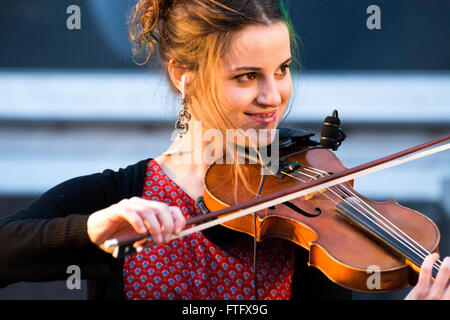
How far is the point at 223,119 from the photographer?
1034mm

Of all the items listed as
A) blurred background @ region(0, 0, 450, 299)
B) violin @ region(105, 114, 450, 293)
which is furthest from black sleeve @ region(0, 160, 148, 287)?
blurred background @ region(0, 0, 450, 299)

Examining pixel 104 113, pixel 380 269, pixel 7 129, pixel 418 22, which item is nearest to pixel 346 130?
pixel 418 22

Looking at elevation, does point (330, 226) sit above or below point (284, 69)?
below

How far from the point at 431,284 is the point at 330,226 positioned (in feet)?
0.60

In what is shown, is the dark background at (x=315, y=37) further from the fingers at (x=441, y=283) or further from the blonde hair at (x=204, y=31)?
the fingers at (x=441, y=283)

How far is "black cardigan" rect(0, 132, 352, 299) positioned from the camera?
854 mm

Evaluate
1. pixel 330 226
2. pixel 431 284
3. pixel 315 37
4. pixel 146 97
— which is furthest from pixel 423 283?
pixel 146 97

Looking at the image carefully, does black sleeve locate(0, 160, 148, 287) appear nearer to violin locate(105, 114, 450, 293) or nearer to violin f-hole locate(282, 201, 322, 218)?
violin locate(105, 114, 450, 293)

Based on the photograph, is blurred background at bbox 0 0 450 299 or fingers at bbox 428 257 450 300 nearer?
fingers at bbox 428 257 450 300

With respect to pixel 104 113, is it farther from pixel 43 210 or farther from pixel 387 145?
pixel 43 210

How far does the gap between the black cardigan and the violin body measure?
73 millimetres

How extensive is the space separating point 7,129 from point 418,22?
1660mm

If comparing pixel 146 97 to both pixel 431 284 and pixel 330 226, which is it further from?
pixel 431 284

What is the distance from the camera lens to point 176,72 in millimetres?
1111
